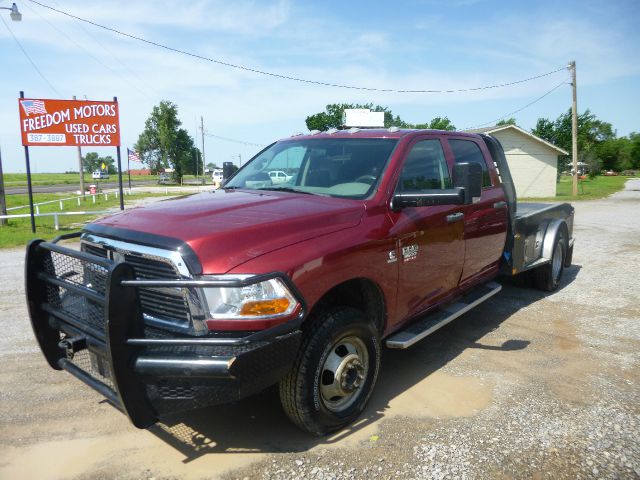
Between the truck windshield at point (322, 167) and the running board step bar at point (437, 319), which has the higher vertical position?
the truck windshield at point (322, 167)

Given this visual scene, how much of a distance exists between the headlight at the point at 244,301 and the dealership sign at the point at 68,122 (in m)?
13.7

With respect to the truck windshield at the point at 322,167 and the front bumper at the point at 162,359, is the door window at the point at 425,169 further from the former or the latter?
the front bumper at the point at 162,359

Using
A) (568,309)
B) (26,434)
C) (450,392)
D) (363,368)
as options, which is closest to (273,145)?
(363,368)

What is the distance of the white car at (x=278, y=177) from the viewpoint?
13.5 ft

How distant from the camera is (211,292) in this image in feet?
8.27

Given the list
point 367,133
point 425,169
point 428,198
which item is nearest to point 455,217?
point 425,169

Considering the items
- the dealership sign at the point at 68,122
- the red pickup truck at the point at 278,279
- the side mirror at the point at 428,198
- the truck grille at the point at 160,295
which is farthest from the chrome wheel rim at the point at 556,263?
the dealership sign at the point at 68,122

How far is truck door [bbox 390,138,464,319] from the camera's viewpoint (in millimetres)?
3607

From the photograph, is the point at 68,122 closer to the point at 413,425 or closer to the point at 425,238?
the point at 425,238

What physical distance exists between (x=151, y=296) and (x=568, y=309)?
5.13m

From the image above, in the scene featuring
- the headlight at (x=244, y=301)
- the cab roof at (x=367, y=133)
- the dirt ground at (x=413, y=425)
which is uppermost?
the cab roof at (x=367, y=133)

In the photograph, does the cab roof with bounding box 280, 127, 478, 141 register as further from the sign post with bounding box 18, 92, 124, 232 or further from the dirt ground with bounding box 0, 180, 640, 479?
the sign post with bounding box 18, 92, 124, 232

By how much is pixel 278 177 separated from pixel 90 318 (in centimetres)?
190

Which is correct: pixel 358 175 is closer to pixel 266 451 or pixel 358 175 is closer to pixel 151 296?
pixel 151 296
